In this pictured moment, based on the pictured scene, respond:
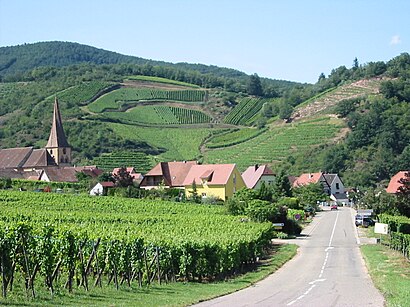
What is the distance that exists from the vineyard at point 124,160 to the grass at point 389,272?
8435cm

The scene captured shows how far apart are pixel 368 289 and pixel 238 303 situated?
283 inches

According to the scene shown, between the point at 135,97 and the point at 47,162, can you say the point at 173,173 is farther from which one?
the point at 135,97

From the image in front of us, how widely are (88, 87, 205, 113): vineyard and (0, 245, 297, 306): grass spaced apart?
132633mm

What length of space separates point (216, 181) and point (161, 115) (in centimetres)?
7891

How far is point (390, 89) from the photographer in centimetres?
14875

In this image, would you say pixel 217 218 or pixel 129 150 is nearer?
pixel 217 218

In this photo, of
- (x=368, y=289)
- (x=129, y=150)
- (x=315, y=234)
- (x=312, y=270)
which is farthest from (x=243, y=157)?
(x=368, y=289)

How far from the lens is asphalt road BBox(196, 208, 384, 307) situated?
932 inches

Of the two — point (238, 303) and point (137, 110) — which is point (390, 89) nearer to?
point (137, 110)

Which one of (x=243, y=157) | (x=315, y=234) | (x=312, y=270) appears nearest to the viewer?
(x=312, y=270)

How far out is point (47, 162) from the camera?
118688 millimetres

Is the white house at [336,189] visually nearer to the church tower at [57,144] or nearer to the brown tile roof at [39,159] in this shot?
the church tower at [57,144]

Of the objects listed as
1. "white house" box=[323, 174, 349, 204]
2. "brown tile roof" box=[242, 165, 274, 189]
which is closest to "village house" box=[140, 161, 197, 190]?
"brown tile roof" box=[242, 165, 274, 189]

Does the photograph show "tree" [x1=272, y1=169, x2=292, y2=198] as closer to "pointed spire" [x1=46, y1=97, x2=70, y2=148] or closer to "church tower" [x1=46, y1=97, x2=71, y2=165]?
"church tower" [x1=46, y1=97, x2=71, y2=165]
